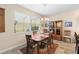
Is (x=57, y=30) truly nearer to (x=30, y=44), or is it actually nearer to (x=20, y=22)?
(x=20, y=22)

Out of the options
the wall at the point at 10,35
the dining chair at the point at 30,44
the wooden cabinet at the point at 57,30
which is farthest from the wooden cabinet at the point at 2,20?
the wooden cabinet at the point at 57,30

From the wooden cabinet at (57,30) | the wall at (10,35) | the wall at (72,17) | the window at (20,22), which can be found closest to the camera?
the wall at (10,35)

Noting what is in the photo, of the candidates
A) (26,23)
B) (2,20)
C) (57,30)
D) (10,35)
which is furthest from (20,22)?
(57,30)

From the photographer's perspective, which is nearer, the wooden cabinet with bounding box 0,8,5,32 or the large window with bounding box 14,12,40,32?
the wooden cabinet with bounding box 0,8,5,32

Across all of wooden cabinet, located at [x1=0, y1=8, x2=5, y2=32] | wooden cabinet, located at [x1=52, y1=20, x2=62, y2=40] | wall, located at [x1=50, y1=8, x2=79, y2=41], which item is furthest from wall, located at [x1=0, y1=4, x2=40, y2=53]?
wall, located at [x1=50, y1=8, x2=79, y2=41]

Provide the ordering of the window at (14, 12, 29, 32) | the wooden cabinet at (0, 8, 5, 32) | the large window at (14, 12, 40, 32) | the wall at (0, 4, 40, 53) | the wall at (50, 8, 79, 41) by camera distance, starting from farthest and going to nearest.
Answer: the wall at (50, 8, 79, 41) → the large window at (14, 12, 40, 32) → the window at (14, 12, 29, 32) → the wall at (0, 4, 40, 53) → the wooden cabinet at (0, 8, 5, 32)

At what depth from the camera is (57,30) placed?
570 cm

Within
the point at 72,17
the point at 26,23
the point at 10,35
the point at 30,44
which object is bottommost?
the point at 30,44

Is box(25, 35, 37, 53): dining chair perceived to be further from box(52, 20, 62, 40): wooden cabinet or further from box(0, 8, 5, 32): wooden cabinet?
box(52, 20, 62, 40): wooden cabinet

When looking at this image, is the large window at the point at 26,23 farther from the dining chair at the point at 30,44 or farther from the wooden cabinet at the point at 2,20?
the dining chair at the point at 30,44

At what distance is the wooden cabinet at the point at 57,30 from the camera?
5284mm

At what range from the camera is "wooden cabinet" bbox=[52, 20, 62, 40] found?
5.28m

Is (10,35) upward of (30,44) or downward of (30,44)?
upward
